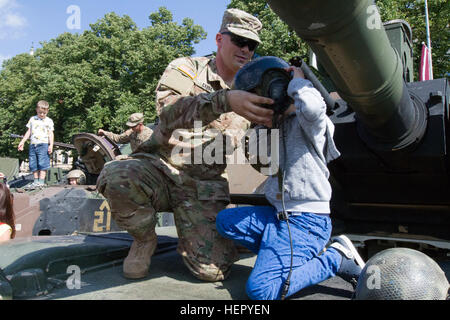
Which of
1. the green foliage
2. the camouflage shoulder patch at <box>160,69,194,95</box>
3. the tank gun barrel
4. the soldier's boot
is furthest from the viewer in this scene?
the green foliage

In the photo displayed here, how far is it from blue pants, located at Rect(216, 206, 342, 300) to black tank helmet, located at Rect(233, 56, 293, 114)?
0.60 metres

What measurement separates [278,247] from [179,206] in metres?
0.88

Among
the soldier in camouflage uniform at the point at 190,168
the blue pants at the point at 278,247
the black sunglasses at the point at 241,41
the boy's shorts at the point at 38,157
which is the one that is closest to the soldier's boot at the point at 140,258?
the soldier in camouflage uniform at the point at 190,168

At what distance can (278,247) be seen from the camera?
222 centimetres

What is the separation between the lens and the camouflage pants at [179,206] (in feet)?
8.24

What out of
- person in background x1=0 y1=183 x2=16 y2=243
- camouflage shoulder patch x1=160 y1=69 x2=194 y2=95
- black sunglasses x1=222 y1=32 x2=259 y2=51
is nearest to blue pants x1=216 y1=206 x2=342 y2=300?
camouflage shoulder patch x1=160 y1=69 x2=194 y2=95

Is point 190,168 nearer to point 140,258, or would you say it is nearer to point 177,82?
point 177,82

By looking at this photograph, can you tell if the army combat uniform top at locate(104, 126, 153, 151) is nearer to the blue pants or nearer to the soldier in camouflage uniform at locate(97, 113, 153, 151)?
the soldier in camouflage uniform at locate(97, 113, 153, 151)

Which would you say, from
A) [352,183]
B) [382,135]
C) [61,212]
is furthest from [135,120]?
[382,135]

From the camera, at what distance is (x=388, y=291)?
169 centimetres

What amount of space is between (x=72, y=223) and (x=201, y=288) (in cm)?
449

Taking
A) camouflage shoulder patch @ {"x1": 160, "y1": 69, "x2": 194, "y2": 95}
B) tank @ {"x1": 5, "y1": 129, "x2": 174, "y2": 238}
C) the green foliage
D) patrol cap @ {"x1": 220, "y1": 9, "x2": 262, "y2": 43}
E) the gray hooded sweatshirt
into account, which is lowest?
tank @ {"x1": 5, "y1": 129, "x2": 174, "y2": 238}

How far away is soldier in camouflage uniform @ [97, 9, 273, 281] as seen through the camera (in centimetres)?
242
